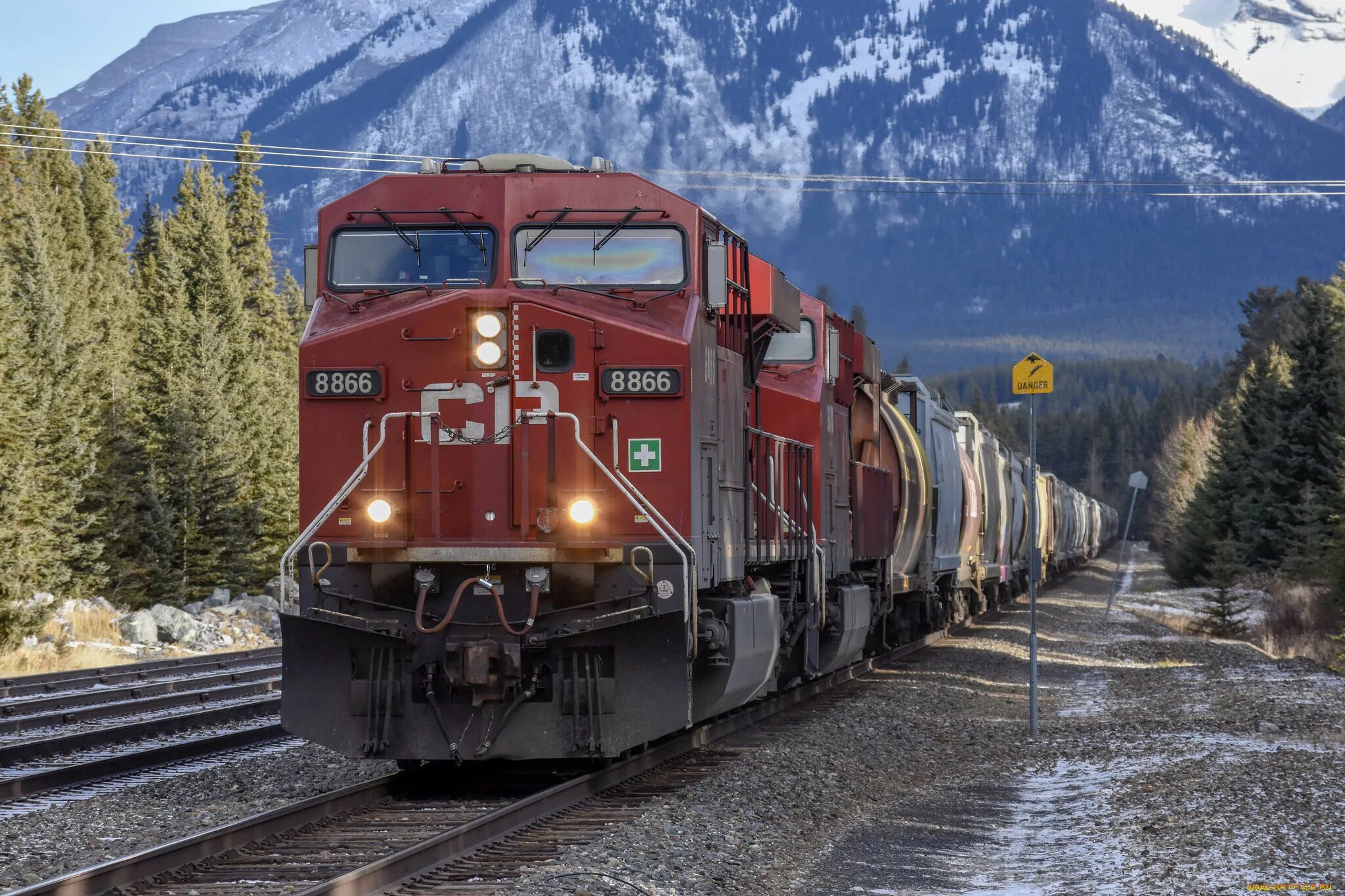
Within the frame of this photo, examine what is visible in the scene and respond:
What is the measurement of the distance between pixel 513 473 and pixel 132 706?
8.22m

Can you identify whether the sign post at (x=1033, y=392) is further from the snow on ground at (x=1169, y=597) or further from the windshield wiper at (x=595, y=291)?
the snow on ground at (x=1169, y=597)

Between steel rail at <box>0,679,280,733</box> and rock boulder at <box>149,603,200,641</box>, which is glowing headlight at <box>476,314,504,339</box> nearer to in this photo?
steel rail at <box>0,679,280,733</box>

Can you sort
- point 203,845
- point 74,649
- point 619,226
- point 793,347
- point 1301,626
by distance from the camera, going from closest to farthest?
1. point 203,845
2. point 619,226
3. point 793,347
4. point 74,649
5. point 1301,626

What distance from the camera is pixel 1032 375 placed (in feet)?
49.6

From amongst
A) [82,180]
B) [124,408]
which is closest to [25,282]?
[124,408]

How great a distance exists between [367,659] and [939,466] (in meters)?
15.6

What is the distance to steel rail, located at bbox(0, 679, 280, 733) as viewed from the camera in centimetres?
1488

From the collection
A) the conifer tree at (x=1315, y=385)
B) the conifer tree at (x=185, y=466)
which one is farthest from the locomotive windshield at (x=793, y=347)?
the conifer tree at (x=1315, y=385)

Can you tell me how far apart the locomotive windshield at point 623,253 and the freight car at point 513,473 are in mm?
14

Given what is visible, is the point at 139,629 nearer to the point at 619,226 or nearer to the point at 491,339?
the point at 491,339

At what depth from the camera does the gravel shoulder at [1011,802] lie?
812 centimetres

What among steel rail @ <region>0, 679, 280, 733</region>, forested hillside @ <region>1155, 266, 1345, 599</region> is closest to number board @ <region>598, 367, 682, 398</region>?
steel rail @ <region>0, 679, 280, 733</region>

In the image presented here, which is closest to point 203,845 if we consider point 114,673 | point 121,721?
point 121,721

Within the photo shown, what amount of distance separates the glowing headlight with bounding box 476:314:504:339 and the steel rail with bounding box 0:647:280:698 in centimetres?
1078
